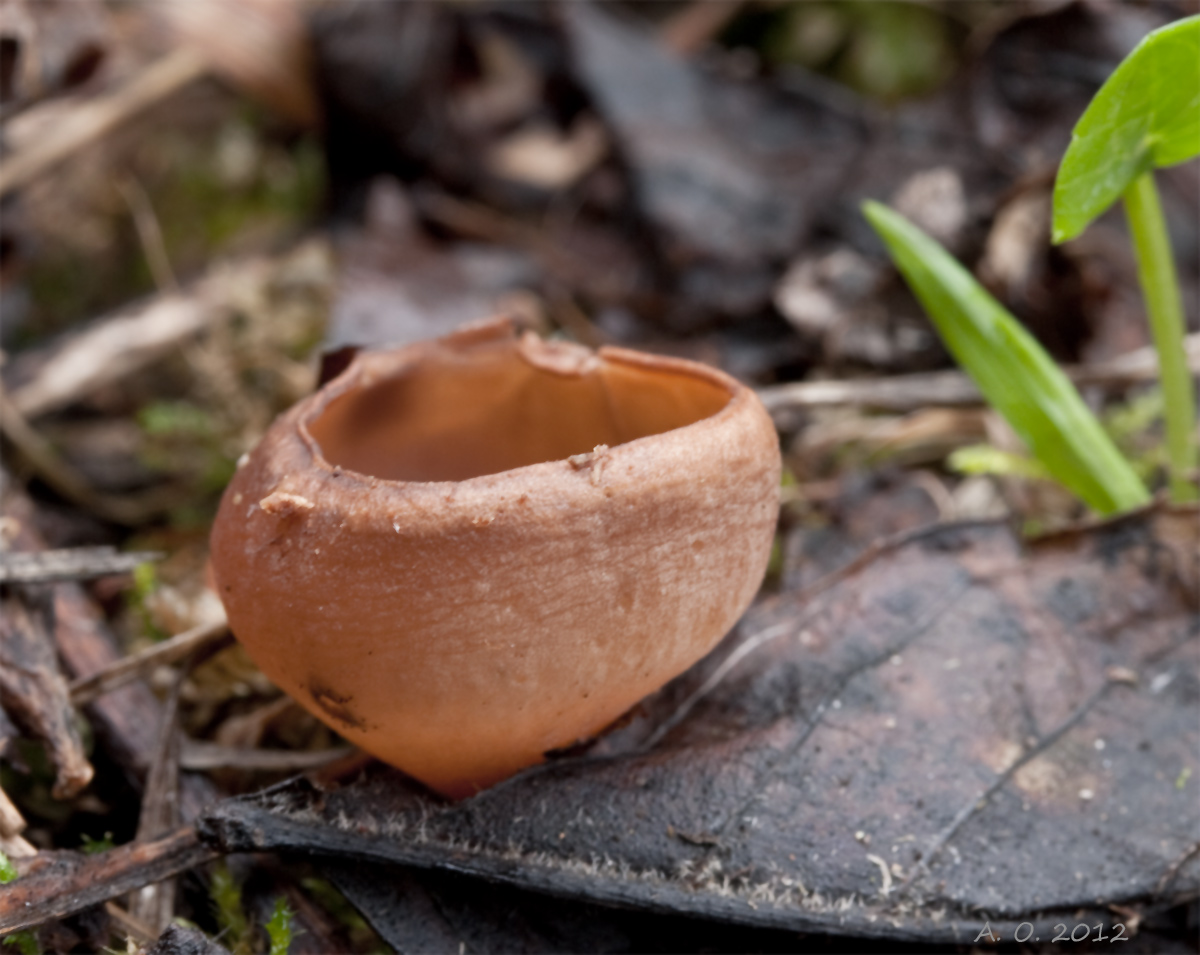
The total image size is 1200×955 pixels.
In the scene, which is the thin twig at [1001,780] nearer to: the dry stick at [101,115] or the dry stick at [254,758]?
the dry stick at [254,758]

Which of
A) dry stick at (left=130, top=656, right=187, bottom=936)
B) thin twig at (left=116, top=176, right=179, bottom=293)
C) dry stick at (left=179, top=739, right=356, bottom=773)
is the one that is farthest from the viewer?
thin twig at (left=116, top=176, right=179, bottom=293)

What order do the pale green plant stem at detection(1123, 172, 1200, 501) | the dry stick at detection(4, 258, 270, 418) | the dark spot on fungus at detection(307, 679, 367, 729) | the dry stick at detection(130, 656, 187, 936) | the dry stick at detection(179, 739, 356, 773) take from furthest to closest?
the dry stick at detection(4, 258, 270, 418)
the pale green plant stem at detection(1123, 172, 1200, 501)
the dry stick at detection(179, 739, 356, 773)
the dry stick at detection(130, 656, 187, 936)
the dark spot on fungus at detection(307, 679, 367, 729)

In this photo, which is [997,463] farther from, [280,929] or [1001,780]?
[280,929]

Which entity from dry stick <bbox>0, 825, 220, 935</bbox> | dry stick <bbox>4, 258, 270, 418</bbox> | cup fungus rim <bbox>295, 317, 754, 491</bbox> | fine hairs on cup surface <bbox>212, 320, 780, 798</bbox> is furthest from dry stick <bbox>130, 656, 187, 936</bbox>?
dry stick <bbox>4, 258, 270, 418</bbox>

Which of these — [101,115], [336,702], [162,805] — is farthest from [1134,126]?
[101,115]

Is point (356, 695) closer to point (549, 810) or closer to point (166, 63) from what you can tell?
point (549, 810)

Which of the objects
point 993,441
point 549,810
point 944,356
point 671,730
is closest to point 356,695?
point 549,810

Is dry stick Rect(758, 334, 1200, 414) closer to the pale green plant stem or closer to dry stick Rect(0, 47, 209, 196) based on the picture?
the pale green plant stem
